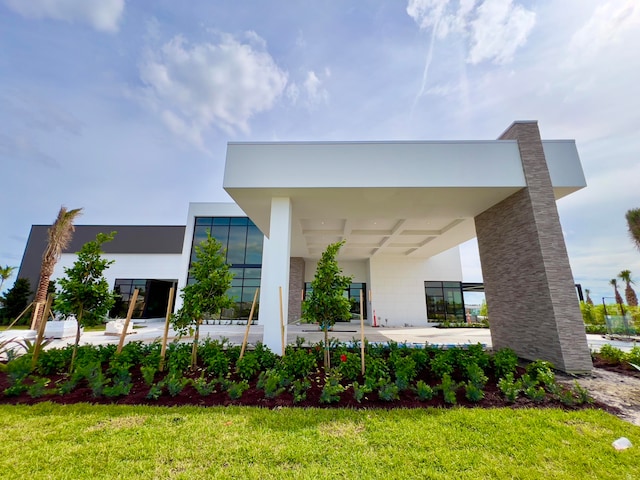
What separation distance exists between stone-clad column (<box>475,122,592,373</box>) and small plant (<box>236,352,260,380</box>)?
7.26 metres

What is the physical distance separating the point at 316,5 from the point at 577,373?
37.2 feet

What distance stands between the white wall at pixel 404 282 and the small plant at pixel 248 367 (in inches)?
566

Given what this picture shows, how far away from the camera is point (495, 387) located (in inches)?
194

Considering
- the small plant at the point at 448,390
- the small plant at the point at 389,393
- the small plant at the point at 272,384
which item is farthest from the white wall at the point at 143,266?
the small plant at the point at 448,390

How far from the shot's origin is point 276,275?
719 centimetres

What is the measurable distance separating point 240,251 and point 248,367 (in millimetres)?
14469

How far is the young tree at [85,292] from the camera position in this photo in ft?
17.7

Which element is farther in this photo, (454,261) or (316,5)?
(454,261)

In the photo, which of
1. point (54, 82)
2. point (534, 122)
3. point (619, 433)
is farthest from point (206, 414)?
point (534, 122)

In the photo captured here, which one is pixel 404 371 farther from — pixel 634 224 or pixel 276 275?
pixel 634 224

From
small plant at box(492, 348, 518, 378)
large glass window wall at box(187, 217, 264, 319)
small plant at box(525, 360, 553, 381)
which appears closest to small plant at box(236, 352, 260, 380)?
small plant at box(492, 348, 518, 378)

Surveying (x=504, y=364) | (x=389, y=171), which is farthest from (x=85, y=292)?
(x=504, y=364)

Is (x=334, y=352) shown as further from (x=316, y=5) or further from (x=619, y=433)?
(x=316, y=5)

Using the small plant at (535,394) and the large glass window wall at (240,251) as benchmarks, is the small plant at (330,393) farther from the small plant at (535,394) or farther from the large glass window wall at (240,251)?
the large glass window wall at (240,251)
